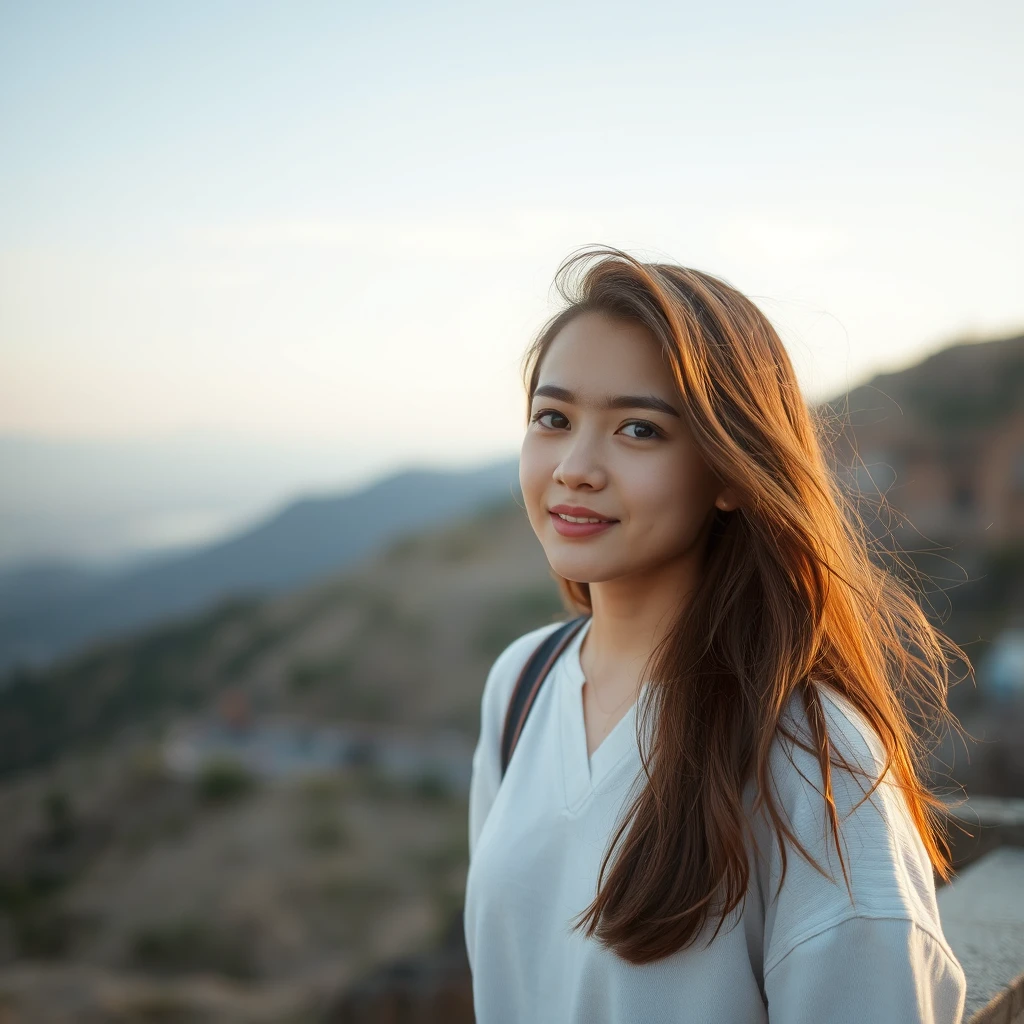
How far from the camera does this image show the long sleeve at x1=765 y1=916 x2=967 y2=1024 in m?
1.17

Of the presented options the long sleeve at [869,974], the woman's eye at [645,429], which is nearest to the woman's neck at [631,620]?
the woman's eye at [645,429]

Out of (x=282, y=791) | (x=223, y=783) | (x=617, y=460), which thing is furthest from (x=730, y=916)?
(x=223, y=783)

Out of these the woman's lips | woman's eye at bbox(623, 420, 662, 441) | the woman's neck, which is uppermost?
woman's eye at bbox(623, 420, 662, 441)

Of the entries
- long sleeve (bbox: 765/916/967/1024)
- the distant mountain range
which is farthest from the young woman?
the distant mountain range

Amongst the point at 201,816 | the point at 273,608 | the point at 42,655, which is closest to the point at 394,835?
the point at 201,816

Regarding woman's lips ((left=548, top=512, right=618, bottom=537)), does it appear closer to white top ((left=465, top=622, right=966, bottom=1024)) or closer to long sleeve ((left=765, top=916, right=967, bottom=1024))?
white top ((left=465, top=622, right=966, bottom=1024))

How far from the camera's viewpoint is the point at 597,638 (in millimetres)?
1826

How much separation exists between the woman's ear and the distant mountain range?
3939cm

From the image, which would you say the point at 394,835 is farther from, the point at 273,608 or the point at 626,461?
the point at 273,608

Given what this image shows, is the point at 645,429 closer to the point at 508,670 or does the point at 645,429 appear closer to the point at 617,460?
the point at 617,460

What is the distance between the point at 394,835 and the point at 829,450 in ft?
62.8

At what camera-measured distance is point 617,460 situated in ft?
5.03

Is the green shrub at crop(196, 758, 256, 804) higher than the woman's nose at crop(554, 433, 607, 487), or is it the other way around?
the woman's nose at crop(554, 433, 607, 487)

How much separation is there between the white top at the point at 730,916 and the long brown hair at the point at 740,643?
35mm
